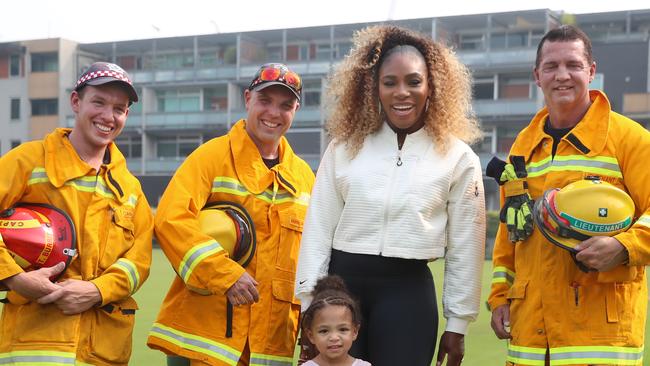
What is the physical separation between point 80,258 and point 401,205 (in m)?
1.60

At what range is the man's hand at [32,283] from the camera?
3652 millimetres

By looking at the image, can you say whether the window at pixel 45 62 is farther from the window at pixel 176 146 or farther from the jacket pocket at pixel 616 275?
the jacket pocket at pixel 616 275

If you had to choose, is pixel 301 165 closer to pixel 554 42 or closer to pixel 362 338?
pixel 362 338

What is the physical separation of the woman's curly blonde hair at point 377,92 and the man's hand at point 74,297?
1387 mm

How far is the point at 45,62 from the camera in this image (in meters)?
45.2

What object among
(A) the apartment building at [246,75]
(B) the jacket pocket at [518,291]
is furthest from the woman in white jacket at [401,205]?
(A) the apartment building at [246,75]

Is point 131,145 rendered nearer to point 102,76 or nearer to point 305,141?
point 305,141

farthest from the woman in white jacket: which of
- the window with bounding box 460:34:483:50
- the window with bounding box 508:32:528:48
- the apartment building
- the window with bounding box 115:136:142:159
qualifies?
the window with bounding box 115:136:142:159

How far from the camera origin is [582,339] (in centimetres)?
351

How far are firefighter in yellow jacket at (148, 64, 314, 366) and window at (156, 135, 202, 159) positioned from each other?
3854 centimetres

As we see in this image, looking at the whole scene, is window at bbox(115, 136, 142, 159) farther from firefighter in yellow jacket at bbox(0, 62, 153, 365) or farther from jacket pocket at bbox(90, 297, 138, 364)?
jacket pocket at bbox(90, 297, 138, 364)

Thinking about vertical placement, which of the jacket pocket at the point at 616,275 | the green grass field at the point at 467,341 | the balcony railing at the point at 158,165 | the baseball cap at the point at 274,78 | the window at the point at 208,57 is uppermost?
the window at the point at 208,57

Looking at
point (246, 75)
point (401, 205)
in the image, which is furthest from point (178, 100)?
point (401, 205)

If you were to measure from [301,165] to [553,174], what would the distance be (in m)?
1.50
